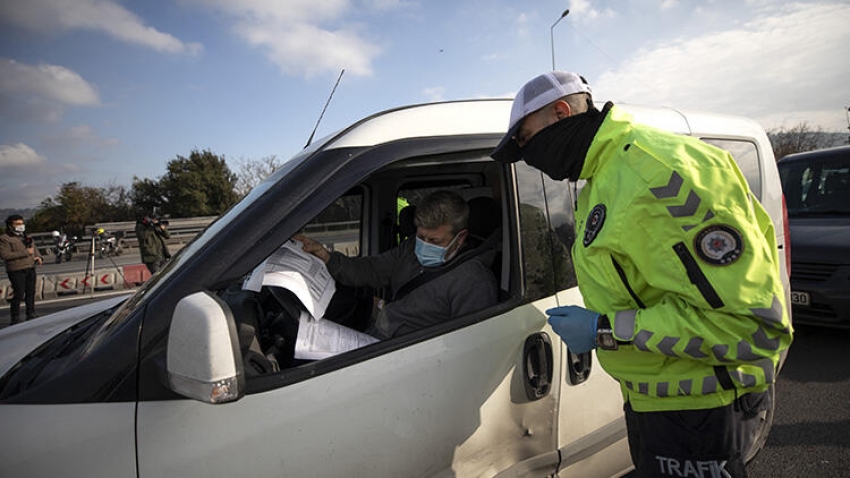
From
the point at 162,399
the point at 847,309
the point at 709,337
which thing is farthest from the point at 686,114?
the point at 847,309

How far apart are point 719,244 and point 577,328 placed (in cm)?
49

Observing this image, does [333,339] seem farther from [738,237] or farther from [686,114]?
[686,114]

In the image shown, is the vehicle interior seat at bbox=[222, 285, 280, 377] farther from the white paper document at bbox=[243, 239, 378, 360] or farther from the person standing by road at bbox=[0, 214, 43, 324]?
the person standing by road at bbox=[0, 214, 43, 324]

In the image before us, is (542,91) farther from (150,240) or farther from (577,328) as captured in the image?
(150,240)

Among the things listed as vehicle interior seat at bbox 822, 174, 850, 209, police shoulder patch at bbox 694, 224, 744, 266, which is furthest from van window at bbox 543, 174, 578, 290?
vehicle interior seat at bbox 822, 174, 850, 209

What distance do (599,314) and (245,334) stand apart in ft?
3.74

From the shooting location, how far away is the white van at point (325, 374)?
40.7 inches

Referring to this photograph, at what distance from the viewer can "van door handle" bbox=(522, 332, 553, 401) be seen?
58.1 inches

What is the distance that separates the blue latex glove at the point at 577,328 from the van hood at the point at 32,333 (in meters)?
1.97

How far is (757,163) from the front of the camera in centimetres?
222

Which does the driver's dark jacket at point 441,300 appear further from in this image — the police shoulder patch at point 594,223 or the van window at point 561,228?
the police shoulder patch at point 594,223

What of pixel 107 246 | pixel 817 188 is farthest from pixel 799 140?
pixel 107 246

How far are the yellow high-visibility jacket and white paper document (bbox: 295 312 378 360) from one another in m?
0.87

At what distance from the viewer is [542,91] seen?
127 cm
